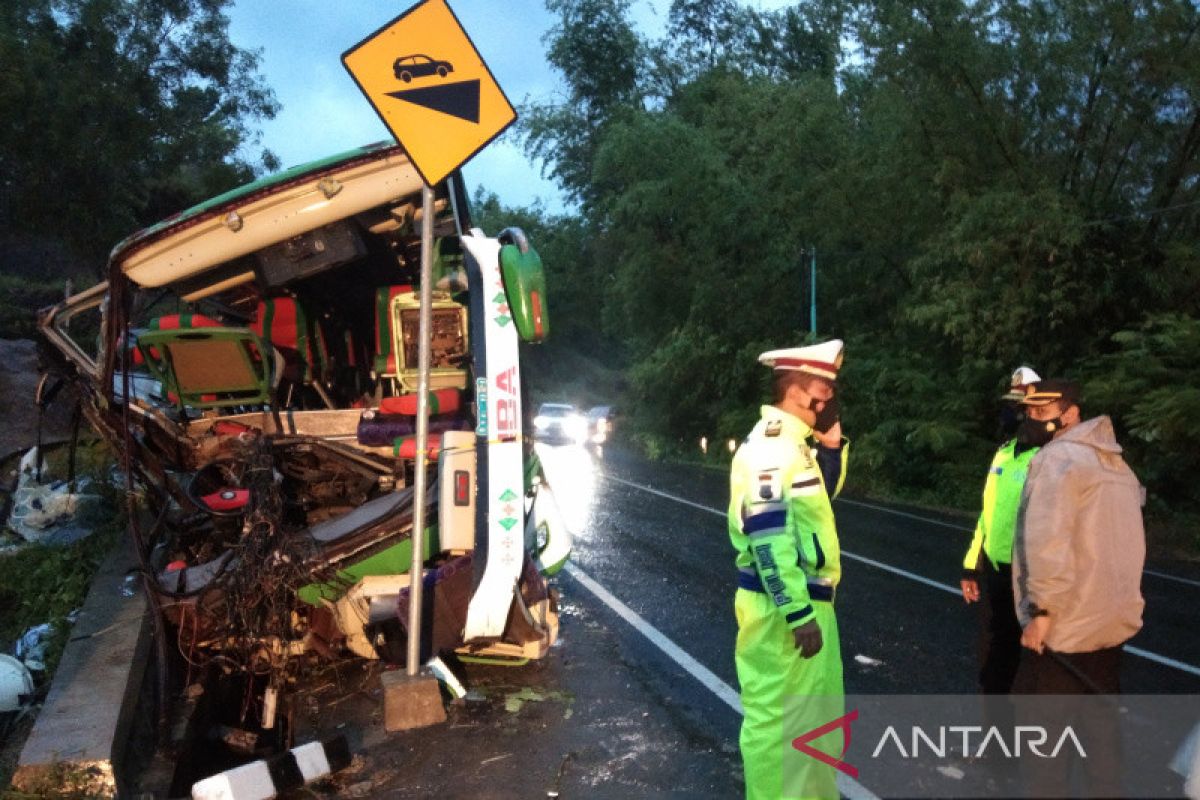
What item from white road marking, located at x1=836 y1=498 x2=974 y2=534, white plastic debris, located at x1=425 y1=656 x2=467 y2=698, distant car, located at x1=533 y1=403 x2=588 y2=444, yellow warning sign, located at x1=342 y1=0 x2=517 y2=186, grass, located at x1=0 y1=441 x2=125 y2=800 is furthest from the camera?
distant car, located at x1=533 y1=403 x2=588 y2=444

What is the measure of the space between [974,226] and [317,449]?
1179cm

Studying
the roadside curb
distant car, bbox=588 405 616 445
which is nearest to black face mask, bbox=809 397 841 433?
the roadside curb

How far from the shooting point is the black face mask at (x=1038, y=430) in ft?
15.6

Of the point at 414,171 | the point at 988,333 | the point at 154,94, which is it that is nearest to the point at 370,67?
the point at 414,171

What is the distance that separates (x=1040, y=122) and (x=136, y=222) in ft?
53.0

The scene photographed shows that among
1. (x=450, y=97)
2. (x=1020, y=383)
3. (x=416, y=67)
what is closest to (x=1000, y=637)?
(x=1020, y=383)

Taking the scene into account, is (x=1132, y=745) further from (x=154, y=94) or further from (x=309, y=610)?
(x=154, y=94)

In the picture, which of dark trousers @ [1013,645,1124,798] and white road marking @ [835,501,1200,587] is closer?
dark trousers @ [1013,645,1124,798]

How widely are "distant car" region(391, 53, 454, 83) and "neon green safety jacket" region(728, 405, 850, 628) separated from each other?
2.75 m

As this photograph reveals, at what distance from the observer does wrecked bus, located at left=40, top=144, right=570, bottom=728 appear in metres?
5.68

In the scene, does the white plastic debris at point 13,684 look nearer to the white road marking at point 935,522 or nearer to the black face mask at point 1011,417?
the black face mask at point 1011,417

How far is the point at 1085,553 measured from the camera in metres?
3.78

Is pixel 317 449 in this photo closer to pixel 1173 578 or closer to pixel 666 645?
pixel 666 645

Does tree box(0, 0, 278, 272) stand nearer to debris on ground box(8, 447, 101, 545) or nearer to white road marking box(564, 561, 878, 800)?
debris on ground box(8, 447, 101, 545)
